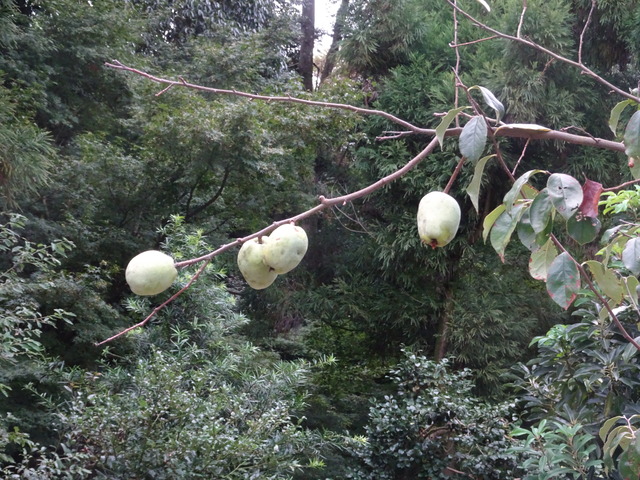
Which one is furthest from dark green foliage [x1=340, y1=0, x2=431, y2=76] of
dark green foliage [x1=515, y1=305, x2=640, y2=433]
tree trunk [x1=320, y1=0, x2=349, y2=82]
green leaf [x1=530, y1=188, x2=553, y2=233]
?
green leaf [x1=530, y1=188, x2=553, y2=233]

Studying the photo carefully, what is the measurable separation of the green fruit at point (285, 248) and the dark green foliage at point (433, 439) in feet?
7.57

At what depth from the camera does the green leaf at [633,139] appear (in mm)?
717

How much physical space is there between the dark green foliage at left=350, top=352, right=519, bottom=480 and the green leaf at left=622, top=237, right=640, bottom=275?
6.75 feet

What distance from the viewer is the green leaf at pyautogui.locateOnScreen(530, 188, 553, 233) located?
2.24 ft

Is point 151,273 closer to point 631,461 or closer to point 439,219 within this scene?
point 439,219

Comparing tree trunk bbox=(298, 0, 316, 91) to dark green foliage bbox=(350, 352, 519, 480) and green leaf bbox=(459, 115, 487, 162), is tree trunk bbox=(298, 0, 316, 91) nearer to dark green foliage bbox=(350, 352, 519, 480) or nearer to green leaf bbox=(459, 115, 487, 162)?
dark green foliage bbox=(350, 352, 519, 480)

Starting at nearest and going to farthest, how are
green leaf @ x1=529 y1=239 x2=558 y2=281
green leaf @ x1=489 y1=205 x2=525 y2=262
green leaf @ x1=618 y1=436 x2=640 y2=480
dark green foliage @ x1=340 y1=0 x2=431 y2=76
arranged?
green leaf @ x1=489 y1=205 x2=525 y2=262 → green leaf @ x1=529 y1=239 x2=558 y2=281 → green leaf @ x1=618 y1=436 x2=640 y2=480 → dark green foliage @ x1=340 y1=0 x2=431 y2=76

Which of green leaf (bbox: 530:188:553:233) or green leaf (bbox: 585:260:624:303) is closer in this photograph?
green leaf (bbox: 530:188:553:233)

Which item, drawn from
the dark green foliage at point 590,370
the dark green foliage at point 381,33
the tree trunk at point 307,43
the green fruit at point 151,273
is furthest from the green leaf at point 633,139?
the tree trunk at point 307,43

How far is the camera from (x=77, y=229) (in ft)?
12.3

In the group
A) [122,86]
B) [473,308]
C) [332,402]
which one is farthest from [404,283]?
[122,86]

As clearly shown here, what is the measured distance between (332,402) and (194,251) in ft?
7.41

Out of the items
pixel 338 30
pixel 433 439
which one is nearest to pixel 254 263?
pixel 433 439

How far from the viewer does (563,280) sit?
0.72m
